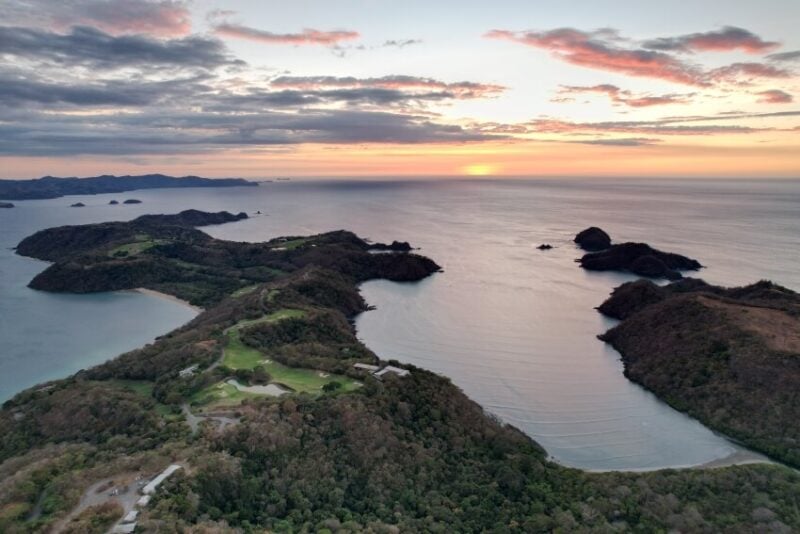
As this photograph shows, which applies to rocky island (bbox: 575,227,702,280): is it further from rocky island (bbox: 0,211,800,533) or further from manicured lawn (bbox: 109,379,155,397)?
manicured lawn (bbox: 109,379,155,397)

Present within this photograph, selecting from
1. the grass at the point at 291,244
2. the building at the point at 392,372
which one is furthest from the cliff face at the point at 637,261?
the building at the point at 392,372

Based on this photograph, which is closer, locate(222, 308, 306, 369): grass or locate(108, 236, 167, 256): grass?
locate(222, 308, 306, 369): grass

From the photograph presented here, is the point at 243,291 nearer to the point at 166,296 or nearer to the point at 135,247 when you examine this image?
the point at 166,296

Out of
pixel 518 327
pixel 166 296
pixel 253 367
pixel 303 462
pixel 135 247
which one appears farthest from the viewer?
pixel 135 247

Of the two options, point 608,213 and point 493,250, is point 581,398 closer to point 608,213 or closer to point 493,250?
point 493,250

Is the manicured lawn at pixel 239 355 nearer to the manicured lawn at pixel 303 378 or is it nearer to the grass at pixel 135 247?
the manicured lawn at pixel 303 378

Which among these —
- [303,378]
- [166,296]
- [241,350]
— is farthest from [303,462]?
[166,296]

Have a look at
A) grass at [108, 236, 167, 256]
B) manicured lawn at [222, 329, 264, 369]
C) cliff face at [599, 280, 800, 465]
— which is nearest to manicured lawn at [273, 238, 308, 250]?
grass at [108, 236, 167, 256]
